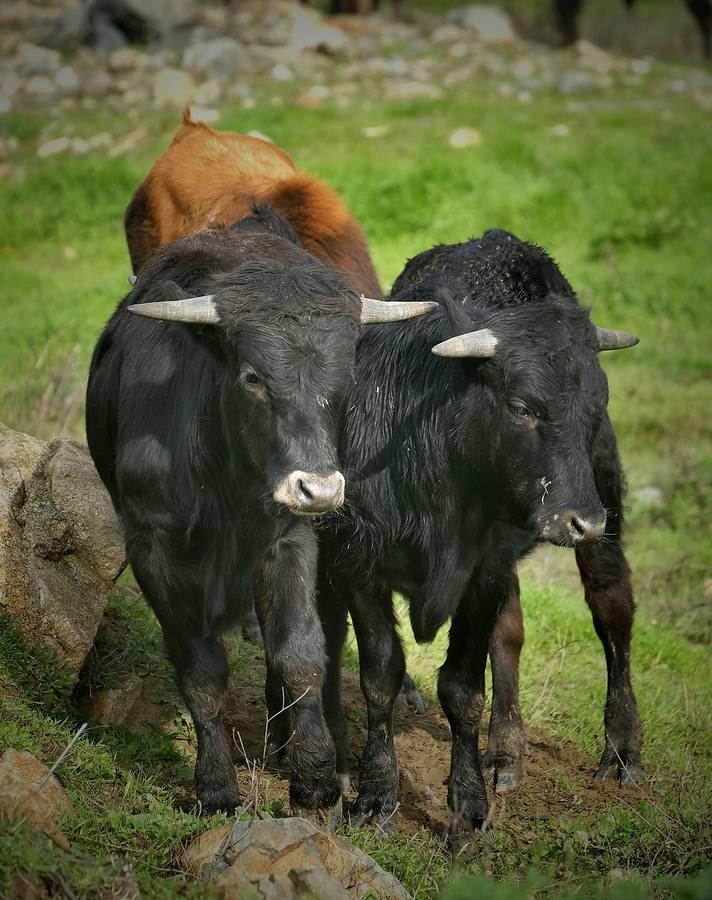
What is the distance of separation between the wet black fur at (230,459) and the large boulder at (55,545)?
21.3 inches

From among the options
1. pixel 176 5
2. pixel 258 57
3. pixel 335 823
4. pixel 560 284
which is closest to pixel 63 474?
pixel 335 823

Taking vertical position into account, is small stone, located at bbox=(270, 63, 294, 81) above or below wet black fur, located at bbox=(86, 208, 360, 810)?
below

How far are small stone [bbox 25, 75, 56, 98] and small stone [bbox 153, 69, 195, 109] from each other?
64.3 inches

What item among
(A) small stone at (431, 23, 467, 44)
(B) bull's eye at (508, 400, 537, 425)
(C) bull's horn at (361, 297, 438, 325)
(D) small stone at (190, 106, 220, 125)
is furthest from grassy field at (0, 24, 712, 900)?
(A) small stone at (431, 23, 467, 44)

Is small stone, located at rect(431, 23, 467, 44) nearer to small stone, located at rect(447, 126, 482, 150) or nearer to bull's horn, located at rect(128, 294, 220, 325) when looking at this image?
small stone, located at rect(447, 126, 482, 150)

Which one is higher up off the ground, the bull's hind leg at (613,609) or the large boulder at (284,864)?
the large boulder at (284,864)

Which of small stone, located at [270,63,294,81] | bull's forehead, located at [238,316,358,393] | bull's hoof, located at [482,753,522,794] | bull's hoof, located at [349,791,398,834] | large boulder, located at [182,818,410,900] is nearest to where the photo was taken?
large boulder, located at [182,818,410,900]

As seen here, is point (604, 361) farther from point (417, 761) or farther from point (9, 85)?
point (9, 85)

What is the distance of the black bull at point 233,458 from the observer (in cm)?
459

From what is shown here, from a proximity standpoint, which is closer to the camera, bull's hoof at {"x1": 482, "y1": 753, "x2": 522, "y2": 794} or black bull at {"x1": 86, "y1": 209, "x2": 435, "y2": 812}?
black bull at {"x1": 86, "y1": 209, "x2": 435, "y2": 812}

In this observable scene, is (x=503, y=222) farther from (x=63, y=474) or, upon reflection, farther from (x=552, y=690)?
(x=63, y=474)

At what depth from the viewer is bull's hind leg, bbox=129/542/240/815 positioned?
194 inches

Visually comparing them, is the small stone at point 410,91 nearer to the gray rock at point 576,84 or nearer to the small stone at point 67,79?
the gray rock at point 576,84

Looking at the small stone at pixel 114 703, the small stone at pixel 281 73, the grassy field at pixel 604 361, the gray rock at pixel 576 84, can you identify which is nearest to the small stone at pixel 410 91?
the grassy field at pixel 604 361
